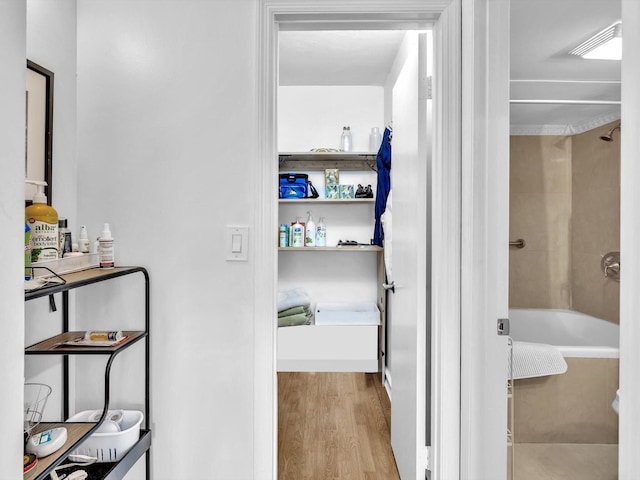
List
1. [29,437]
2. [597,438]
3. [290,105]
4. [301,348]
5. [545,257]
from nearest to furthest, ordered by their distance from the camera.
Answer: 1. [29,437]
2. [597,438]
3. [545,257]
4. [301,348]
5. [290,105]

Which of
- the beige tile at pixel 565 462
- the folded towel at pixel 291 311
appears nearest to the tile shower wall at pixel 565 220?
the beige tile at pixel 565 462

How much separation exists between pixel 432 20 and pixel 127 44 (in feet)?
3.51

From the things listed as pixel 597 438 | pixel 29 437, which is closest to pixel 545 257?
pixel 597 438

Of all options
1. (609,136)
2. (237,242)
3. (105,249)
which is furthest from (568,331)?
(105,249)

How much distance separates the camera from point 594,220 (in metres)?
1.20

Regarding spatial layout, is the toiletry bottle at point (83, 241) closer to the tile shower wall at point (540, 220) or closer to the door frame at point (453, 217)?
the door frame at point (453, 217)

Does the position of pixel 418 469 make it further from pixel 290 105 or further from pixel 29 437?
pixel 290 105

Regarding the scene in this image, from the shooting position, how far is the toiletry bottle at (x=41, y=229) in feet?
3.59

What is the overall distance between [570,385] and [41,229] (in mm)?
1705

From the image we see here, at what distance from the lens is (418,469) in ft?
5.40

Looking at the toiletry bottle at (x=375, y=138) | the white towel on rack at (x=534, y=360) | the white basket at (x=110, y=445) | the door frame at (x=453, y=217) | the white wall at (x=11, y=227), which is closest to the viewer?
the white wall at (x=11, y=227)

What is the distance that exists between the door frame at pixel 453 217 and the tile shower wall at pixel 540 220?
255 mm

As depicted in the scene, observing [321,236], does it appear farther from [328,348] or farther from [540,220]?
[540,220]

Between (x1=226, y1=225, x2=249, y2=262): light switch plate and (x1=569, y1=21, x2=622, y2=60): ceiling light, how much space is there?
3.69 feet
